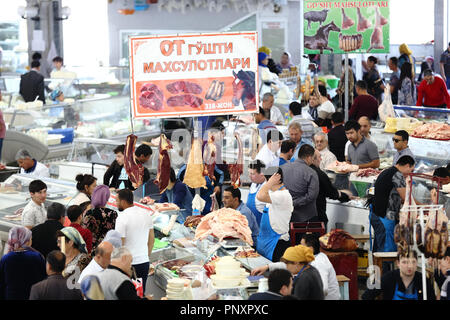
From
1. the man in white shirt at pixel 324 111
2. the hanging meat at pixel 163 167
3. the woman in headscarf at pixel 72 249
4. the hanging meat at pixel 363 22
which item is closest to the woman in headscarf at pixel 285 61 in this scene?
the man in white shirt at pixel 324 111

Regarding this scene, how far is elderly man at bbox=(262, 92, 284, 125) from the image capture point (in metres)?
12.2

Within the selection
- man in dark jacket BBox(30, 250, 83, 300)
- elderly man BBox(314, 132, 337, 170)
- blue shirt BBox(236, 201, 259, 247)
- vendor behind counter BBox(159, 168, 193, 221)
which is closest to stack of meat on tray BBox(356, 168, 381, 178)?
elderly man BBox(314, 132, 337, 170)

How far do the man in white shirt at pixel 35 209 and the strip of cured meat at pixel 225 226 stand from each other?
174 cm

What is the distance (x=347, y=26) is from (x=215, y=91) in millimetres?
5038

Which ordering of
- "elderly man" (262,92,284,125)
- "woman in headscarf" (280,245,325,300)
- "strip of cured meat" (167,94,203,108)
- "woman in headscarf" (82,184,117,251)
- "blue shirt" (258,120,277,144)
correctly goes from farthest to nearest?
"elderly man" (262,92,284,125)
"blue shirt" (258,120,277,144)
"strip of cured meat" (167,94,203,108)
"woman in headscarf" (82,184,117,251)
"woman in headscarf" (280,245,325,300)

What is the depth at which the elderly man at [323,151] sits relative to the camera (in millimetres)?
9836

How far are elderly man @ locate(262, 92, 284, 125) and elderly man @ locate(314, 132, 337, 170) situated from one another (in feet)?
7.68

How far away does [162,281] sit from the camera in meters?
6.96

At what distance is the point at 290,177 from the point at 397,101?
8335mm

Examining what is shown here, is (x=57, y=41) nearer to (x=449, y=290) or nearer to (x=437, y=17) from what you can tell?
(x=437, y=17)

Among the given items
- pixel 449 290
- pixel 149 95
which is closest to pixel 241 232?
pixel 149 95

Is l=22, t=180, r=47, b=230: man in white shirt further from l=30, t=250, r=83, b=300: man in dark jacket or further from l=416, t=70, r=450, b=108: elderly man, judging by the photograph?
l=416, t=70, r=450, b=108: elderly man

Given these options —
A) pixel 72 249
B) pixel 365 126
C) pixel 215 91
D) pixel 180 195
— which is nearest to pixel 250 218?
pixel 180 195

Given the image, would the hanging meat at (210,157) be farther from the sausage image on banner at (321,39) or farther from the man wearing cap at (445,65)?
the man wearing cap at (445,65)
